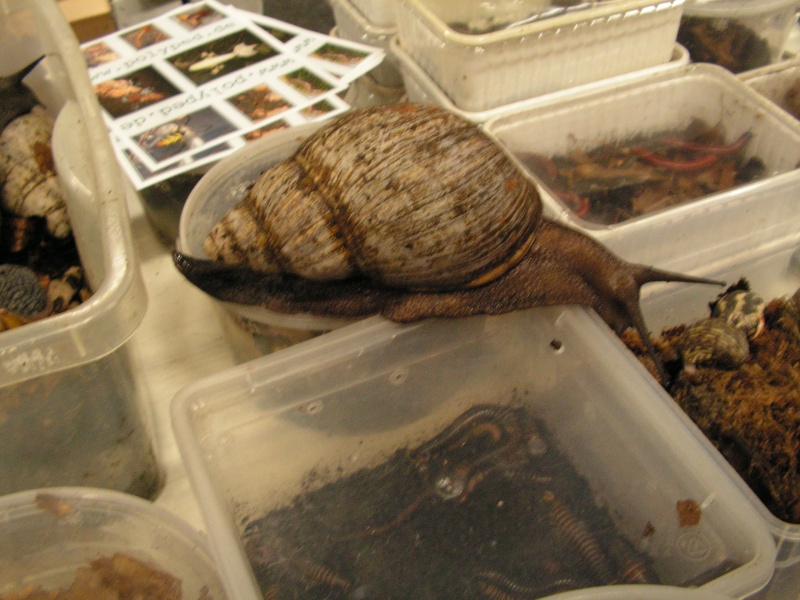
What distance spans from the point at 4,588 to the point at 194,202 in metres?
0.48

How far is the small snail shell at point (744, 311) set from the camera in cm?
86

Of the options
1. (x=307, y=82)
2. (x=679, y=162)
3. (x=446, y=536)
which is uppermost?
(x=307, y=82)

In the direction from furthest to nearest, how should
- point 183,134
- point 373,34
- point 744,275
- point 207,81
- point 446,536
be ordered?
point 373,34, point 207,81, point 183,134, point 744,275, point 446,536

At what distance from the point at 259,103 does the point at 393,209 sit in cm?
53

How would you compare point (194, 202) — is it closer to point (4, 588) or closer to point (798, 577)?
Result: point (4, 588)

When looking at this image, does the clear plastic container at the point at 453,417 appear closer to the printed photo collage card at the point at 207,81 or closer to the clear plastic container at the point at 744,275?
the clear plastic container at the point at 744,275

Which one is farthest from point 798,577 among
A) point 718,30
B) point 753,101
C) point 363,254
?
point 718,30

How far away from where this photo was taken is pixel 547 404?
78 centimetres

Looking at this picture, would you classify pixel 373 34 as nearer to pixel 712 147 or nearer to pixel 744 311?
pixel 712 147

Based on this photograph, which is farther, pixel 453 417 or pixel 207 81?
pixel 207 81

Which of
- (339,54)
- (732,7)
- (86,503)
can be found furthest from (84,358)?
(732,7)

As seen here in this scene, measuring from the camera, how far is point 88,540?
2.21 feet

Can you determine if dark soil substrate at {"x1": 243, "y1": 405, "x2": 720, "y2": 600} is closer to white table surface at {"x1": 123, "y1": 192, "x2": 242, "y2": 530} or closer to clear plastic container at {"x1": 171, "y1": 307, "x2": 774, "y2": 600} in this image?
clear plastic container at {"x1": 171, "y1": 307, "x2": 774, "y2": 600}

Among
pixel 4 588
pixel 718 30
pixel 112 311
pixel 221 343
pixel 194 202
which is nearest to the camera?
pixel 112 311
